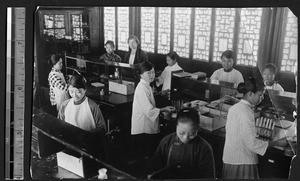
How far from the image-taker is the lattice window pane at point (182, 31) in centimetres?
230

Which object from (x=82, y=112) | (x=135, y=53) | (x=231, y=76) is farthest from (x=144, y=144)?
(x=231, y=76)

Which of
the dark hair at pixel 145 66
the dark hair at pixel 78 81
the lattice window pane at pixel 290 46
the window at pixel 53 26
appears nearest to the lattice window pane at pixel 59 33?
the window at pixel 53 26

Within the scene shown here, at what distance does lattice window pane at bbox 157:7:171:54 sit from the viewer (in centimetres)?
230

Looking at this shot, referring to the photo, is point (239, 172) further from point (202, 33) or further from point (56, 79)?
point (56, 79)

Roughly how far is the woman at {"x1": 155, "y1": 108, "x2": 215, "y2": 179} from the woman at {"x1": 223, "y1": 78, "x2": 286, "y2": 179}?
117 millimetres

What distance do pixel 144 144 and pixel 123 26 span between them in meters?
0.65

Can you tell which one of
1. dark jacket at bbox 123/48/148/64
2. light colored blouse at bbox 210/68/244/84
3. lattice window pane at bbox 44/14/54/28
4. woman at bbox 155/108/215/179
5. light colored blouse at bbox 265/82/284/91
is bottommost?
woman at bbox 155/108/215/179

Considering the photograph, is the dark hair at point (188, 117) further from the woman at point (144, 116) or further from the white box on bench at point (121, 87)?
the white box on bench at point (121, 87)

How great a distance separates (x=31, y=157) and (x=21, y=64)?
52cm

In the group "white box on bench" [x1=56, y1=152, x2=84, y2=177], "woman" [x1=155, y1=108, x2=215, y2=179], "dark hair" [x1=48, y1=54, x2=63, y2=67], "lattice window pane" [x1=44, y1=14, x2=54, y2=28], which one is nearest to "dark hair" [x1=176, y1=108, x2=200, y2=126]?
"woman" [x1=155, y1=108, x2=215, y2=179]

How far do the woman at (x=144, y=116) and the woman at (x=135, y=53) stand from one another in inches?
2.0

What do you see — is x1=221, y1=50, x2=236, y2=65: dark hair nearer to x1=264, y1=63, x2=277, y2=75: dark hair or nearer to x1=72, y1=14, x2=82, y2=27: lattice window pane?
x1=264, y1=63, x2=277, y2=75: dark hair

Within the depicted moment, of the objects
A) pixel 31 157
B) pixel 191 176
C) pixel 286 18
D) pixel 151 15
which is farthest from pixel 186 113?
pixel 31 157

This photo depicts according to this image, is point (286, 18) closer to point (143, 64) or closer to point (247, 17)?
point (247, 17)
